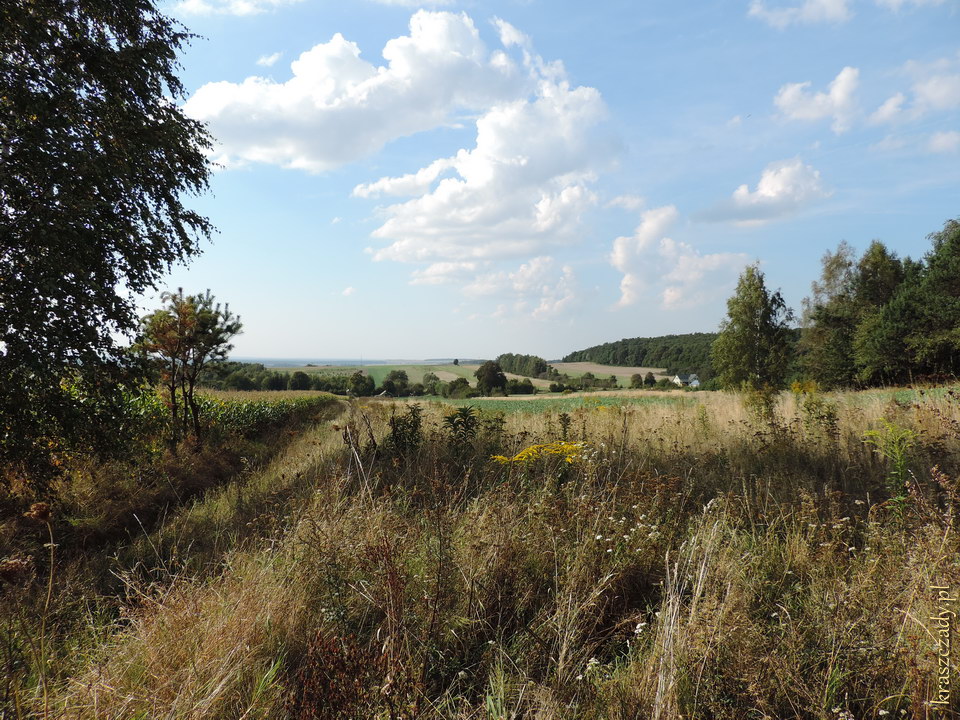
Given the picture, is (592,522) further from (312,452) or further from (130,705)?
(312,452)

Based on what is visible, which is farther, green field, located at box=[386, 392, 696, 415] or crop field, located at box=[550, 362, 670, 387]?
crop field, located at box=[550, 362, 670, 387]

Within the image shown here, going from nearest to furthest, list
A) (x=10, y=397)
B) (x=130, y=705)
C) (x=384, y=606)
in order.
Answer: (x=130, y=705)
(x=384, y=606)
(x=10, y=397)

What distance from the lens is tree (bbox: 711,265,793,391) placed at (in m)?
31.3

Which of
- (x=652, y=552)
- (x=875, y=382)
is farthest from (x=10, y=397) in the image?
(x=875, y=382)

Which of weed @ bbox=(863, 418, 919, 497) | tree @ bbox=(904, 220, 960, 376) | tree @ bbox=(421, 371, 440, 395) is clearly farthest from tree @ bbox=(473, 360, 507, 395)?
weed @ bbox=(863, 418, 919, 497)

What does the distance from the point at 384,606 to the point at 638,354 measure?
8527 cm

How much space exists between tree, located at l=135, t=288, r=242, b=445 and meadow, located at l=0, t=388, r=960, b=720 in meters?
5.59

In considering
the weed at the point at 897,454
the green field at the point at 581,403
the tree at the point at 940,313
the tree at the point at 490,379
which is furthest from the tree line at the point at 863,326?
the weed at the point at 897,454

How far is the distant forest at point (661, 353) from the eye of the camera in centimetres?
6856

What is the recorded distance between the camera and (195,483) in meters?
8.76

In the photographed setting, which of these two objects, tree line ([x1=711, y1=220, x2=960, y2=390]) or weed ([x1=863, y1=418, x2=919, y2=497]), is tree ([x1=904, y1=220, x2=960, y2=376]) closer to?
tree line ([x1=711, y1=220, x2=960, y2=390])

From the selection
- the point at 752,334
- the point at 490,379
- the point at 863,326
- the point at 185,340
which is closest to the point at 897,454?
the point at 185,340

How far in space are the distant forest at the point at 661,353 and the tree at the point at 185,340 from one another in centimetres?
6039

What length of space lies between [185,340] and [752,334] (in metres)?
31.4
